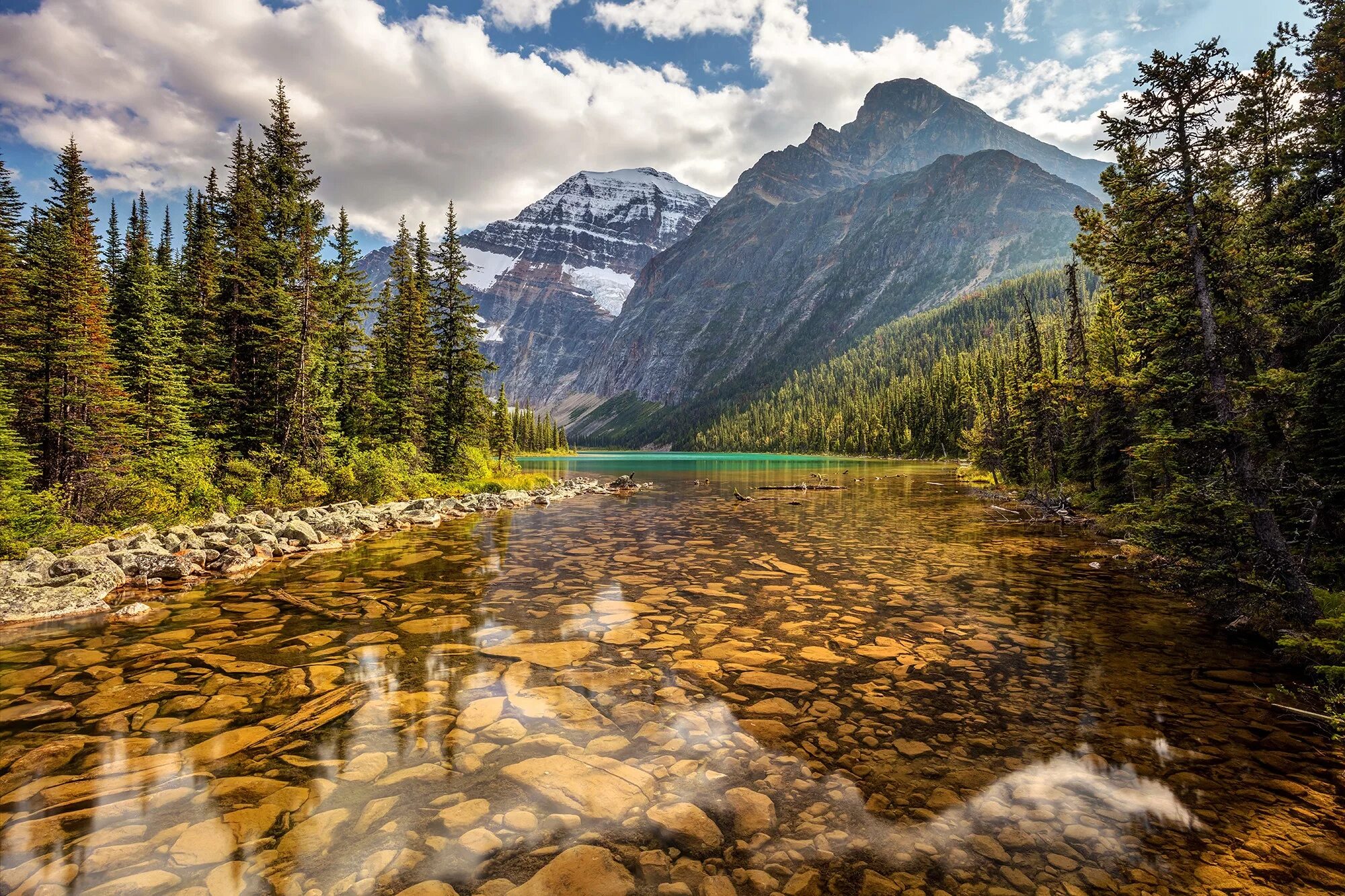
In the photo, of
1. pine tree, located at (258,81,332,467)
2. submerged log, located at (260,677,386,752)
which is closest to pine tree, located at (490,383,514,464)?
pine tree, located at (258,81,332,467)

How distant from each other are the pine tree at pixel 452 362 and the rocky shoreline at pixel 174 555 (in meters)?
11.0

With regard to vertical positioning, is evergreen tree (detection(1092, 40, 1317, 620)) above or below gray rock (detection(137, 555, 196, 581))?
above

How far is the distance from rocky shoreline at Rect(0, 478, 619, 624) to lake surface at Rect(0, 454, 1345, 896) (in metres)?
0.97

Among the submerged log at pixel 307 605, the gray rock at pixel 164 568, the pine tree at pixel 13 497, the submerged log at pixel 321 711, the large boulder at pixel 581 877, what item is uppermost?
the pine tree at pixel 13 497

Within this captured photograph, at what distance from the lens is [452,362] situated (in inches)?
1264

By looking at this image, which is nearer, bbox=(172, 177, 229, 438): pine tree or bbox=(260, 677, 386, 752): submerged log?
bbox=(260, 677, 386, 752): submerged log

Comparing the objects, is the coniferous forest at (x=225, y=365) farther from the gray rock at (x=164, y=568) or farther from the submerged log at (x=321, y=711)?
the submerged log at (x=321, y=711)

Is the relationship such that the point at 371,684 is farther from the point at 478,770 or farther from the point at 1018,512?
the point at 1018,512

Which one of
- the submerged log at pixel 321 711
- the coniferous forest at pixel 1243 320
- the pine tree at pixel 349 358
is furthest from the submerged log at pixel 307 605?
the pine tree at pixel 349 358

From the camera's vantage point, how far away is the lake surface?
11.9ft

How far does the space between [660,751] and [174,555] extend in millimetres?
12972

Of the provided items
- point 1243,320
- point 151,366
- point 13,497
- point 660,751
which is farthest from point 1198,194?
point 151,366

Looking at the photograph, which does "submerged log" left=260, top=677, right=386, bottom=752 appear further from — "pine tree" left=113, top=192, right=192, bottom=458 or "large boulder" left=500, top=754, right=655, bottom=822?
"pine tree" left=113, top=192, right=192, bottom=458

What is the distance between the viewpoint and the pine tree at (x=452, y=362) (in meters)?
31.6
